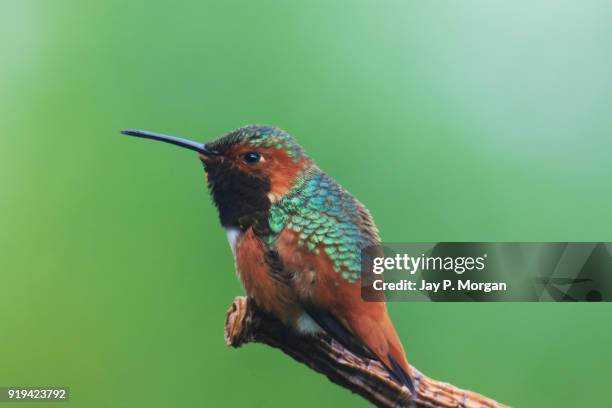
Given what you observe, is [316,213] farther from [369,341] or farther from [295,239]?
[369,341]

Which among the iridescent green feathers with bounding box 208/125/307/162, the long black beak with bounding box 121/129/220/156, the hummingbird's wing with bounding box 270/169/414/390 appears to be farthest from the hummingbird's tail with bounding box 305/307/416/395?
the long black beak with bounding box 121/129/220/156

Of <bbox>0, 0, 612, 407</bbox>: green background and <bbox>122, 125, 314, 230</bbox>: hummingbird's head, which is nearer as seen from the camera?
<bbox>122, 125, 314, 230</bbox>: hummingbird's head

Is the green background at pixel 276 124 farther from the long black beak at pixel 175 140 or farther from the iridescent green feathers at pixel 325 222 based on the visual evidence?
the iridescent green feathers at pixel 325 222

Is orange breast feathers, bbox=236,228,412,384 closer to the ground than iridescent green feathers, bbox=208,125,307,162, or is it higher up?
closer to the ground

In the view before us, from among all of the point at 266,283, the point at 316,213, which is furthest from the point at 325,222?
the point at 266,283

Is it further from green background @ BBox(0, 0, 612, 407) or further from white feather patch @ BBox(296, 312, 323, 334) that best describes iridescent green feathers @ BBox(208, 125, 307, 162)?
white feather patch @ BBox(296, 312, 323, 334)

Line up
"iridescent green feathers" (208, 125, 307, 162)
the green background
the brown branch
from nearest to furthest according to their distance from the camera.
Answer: the brown branch → "iridescent green feathers" (208, 125, 307, 162) → the green background
